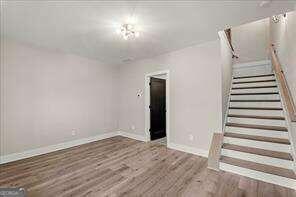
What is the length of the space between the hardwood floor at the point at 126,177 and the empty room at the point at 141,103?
21 millimetres

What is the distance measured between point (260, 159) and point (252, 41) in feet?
16.4

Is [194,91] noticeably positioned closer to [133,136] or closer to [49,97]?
[133,136]

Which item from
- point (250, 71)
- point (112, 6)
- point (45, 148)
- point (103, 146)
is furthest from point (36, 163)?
point (250, 71)

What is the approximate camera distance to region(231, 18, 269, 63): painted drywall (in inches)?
229

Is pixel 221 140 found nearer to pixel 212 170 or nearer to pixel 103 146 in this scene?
pixel 212 170

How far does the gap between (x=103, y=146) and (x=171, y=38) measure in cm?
330


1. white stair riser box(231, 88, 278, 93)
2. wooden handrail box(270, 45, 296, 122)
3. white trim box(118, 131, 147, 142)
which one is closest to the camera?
wooden handrail box(270, 45, 296, 122)

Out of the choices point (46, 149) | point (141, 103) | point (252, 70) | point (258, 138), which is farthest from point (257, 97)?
point (46, 149)

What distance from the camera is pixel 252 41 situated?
19.8 feet

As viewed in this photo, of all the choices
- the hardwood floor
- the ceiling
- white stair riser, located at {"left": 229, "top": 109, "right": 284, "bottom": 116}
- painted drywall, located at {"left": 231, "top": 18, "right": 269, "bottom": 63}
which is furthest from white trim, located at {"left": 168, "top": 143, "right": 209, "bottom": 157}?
painted drywall, located at {"left": 231, "top": 18, "right": 269, "bottom": 63}

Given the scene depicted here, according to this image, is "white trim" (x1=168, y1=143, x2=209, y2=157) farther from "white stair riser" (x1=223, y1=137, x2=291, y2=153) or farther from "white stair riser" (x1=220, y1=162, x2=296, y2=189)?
"white stair riser" (x1=220, y1=162, x2=296, y2=189)

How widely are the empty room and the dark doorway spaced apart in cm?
3

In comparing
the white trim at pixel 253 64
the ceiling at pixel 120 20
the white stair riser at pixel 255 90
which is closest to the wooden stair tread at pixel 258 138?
the white stair riser at pixel 255 90

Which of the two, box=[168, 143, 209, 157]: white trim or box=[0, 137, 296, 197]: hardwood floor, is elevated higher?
box=[168, 143, 209, 157]: white trim
